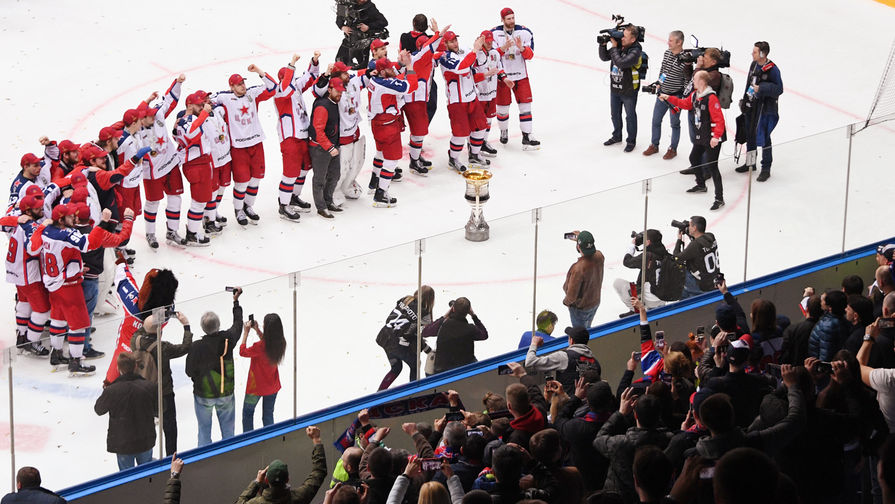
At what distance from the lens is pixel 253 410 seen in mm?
7551

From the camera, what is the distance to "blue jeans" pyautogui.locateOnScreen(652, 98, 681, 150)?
12.3 metres

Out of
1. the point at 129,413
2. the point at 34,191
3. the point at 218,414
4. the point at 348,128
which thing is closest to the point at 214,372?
the point at 218,414

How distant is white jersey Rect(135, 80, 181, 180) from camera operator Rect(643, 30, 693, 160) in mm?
4269

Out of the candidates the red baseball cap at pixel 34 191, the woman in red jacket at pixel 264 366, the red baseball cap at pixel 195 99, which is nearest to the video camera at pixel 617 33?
the red baseball cap at pixel 195 99

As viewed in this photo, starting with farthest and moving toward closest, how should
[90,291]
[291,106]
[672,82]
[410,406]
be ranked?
[672,82], [291,106], [90,291], [410,406]

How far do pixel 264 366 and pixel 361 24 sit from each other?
6.78 m

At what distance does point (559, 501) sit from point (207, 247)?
230 inches

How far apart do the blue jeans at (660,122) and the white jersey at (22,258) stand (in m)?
5.75

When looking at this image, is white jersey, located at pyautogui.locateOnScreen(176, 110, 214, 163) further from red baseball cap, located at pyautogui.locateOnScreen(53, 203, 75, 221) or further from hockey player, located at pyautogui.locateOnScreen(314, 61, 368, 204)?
red baseball cap, located at pyautogui.locateOnScreen(53, 203, 75, 221)

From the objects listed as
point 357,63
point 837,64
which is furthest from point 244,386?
point 837,64

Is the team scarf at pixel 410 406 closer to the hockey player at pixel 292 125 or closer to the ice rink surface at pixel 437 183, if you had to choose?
the ice rink surface at pixel 437 183

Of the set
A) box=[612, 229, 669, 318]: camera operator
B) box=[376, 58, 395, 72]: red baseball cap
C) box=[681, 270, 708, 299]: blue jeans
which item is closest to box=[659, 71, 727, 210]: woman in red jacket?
box=[376, 58, 395, 72]: red baseball cap

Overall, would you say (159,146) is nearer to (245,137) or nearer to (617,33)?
(245,137)

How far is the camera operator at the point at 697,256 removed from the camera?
870 cm
